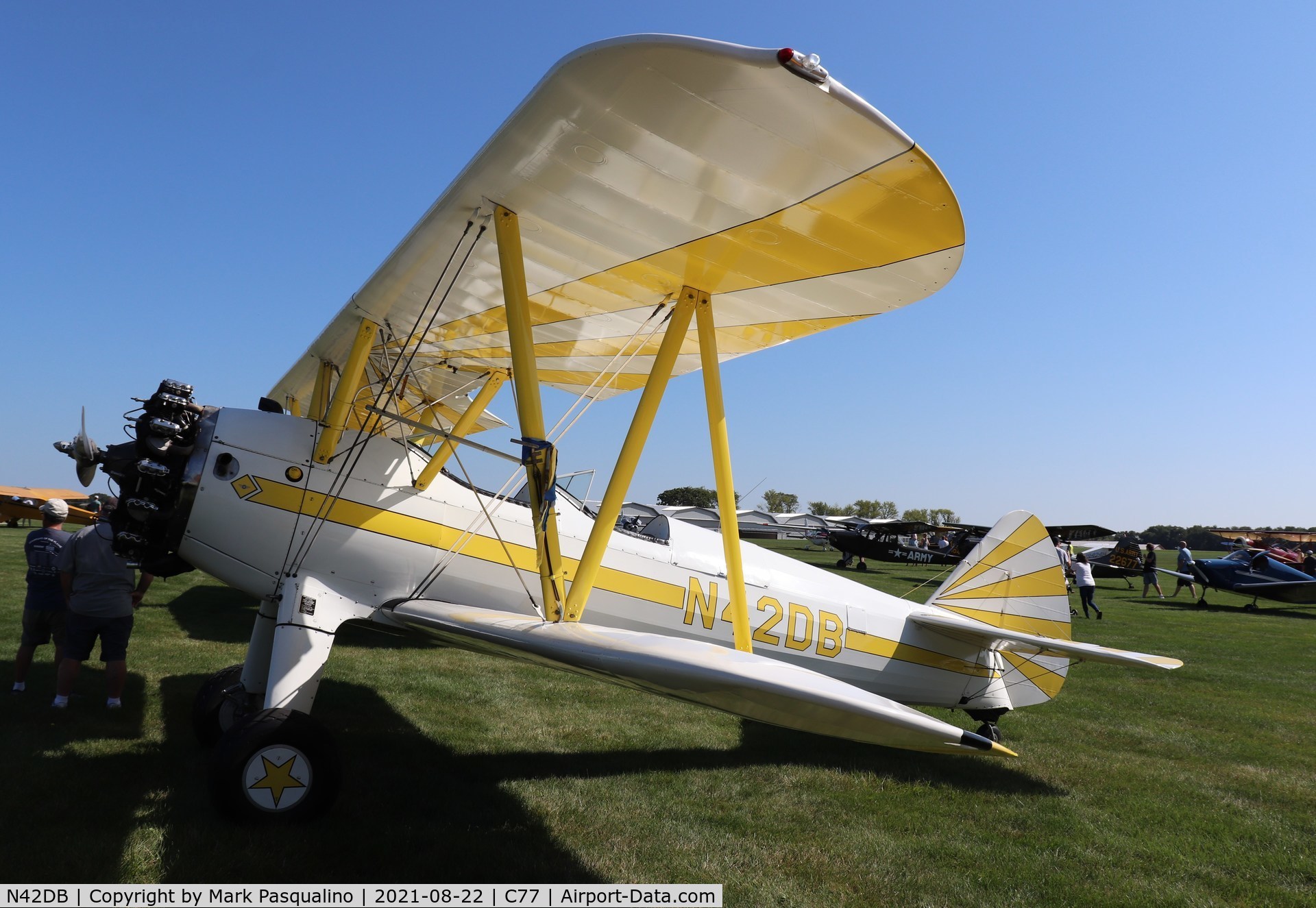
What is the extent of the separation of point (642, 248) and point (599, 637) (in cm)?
207

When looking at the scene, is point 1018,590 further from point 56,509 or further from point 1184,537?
point 1184,537

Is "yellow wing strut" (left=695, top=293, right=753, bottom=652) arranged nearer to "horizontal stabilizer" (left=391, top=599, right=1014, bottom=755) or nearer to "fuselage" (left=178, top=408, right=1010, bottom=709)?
"fuselage" (left=178, top=408, right=1010, bottom=709)

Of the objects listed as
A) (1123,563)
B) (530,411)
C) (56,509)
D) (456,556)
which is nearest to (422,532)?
(456,556)

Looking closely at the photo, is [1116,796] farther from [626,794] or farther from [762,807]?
[626,794]

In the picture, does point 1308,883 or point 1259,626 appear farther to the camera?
point 1259,626

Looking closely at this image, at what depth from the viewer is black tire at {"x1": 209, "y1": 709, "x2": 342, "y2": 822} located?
11.2 ft

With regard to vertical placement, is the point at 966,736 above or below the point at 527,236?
below

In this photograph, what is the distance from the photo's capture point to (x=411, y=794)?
13.4ft

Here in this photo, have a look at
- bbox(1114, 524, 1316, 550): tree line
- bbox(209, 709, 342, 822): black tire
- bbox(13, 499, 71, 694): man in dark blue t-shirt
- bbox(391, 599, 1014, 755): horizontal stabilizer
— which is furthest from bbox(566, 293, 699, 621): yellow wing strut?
bbox(1114, 524, 1316, 550): tree line

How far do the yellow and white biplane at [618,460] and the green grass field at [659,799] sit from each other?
445mm

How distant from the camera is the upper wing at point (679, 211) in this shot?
2.77 metres

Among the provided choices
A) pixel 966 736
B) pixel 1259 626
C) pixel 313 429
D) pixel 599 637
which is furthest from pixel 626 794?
pixel 1259 626

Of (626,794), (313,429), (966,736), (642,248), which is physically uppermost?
(642,248)

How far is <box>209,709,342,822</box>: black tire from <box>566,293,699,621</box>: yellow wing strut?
133 cm
